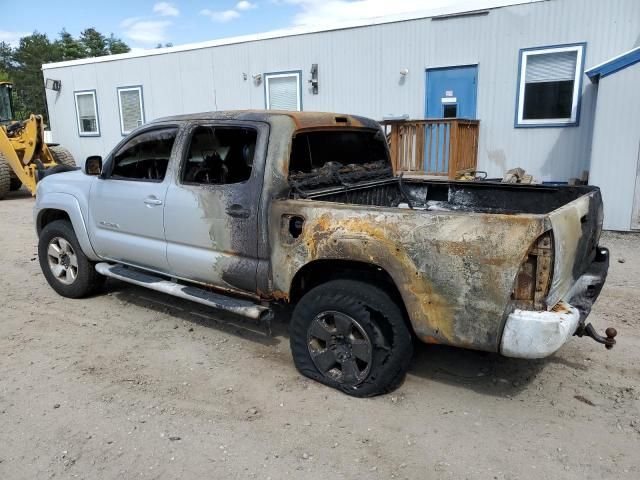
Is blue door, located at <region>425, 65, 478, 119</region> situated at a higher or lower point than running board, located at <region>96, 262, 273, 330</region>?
higher

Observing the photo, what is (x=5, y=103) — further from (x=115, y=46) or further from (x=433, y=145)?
(x=115, y=46)

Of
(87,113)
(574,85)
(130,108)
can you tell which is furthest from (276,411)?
(87,113)

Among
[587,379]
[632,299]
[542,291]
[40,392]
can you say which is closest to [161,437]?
[40,392]

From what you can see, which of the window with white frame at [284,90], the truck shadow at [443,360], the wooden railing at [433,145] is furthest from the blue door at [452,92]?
the truck shadow at [443,360]

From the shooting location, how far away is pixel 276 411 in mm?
3322

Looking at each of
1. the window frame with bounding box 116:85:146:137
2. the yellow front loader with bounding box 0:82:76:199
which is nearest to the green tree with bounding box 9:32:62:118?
the window frame with bounding box 116:85:146:137

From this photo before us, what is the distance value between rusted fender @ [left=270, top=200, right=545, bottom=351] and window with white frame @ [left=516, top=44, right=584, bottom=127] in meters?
7.62

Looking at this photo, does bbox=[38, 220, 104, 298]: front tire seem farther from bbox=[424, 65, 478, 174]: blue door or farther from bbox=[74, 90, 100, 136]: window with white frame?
bbox=[74, 90, 100, 136]: window with white frame

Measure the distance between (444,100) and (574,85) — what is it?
7.88 ft

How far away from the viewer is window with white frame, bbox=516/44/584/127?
9188mm

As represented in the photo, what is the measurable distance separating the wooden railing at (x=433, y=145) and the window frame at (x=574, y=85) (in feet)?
2.77

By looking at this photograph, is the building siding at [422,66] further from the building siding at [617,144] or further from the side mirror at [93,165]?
the side mirror at [93,165]

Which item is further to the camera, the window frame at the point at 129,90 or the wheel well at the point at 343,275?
the window frame at the point at 129,90

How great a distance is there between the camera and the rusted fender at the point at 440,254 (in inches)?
109
